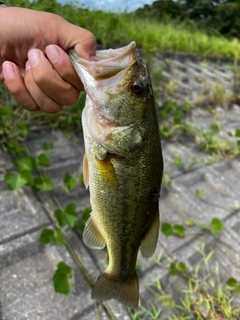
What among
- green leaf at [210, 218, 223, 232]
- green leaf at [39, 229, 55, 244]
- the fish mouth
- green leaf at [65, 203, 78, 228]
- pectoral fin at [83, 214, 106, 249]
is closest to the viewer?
the fish mouth

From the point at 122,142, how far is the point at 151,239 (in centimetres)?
41

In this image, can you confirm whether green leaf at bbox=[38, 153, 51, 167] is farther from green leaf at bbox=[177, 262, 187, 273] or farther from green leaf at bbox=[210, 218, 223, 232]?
green leaf at bbox=[210, 218, 223, 232]

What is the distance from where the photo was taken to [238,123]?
4.46 m

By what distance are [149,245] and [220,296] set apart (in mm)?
1164

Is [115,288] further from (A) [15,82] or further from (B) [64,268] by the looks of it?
(A) [15,82]

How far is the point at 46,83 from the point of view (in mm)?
1261

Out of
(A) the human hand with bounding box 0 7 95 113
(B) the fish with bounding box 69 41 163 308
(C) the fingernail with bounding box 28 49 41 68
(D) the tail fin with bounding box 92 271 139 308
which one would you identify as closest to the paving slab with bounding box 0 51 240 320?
(D) the tail fin with bounding box 92 271 139 308

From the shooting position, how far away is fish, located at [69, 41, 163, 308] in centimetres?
114

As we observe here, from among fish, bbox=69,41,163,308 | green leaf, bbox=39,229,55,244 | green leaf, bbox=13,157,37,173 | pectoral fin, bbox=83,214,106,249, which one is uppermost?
fish, bbox=69,41,163,308

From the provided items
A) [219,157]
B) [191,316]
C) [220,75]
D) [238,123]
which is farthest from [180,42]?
[191,316]

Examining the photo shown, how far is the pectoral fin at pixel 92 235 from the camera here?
1.35m

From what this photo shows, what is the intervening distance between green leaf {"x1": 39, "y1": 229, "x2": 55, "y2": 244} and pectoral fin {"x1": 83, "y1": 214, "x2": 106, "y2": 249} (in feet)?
2.08

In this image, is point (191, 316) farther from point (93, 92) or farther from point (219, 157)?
point (219, 157)

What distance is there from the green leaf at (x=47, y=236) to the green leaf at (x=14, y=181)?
311 mm
